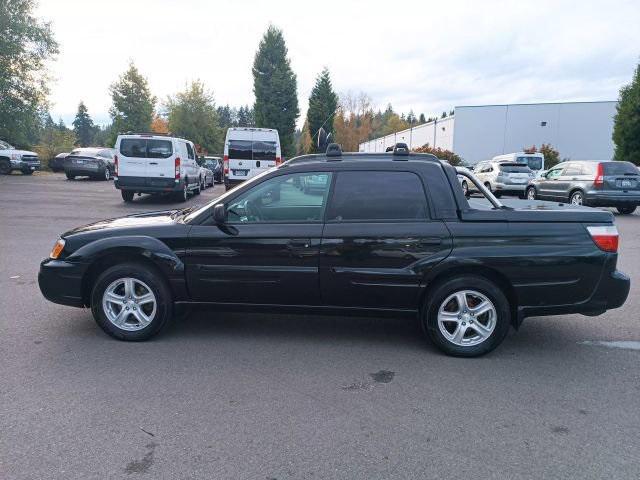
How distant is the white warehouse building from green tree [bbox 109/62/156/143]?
2873 centimetres

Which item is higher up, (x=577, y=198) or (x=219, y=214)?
(x=219, y=214)

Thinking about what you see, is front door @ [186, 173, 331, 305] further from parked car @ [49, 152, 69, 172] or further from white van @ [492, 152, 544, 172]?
parked car @ [49, 152, 69, 172]

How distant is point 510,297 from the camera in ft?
14.5

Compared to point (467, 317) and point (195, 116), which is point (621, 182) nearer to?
point (467, 317)

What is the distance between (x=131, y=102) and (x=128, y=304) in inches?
1889

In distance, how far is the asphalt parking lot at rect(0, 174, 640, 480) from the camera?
2840 mm

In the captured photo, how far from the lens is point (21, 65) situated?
92.9 feet

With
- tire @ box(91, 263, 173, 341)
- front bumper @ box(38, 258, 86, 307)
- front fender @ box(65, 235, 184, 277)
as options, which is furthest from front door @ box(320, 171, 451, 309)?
front bumper @ box(38, 258, 86, 307)

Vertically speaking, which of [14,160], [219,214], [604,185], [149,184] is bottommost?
[149,184]

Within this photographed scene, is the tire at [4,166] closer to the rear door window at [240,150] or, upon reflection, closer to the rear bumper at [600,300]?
the rear door window at [240,150]

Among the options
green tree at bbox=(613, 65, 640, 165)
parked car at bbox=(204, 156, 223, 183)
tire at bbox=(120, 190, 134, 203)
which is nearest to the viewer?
tire at bbox=(120, 190, 134, 203)

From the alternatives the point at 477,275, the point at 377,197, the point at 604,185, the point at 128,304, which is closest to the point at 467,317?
the point at 477,275

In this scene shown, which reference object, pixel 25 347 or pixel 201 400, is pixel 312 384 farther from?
pixel 25 347

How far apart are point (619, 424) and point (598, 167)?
1401 centimetres
